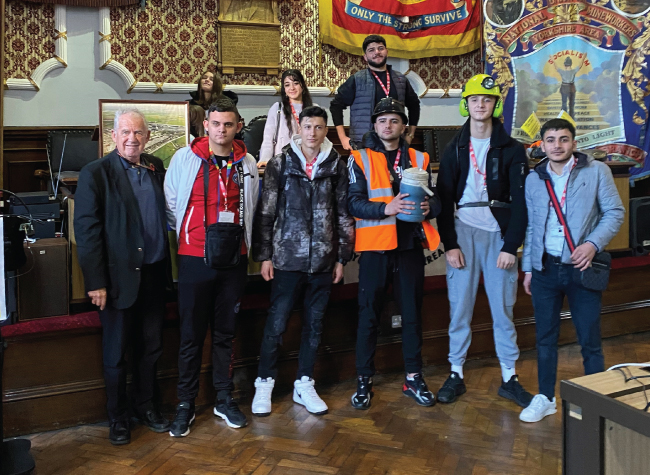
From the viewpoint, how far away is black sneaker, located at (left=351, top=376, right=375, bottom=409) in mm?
3250

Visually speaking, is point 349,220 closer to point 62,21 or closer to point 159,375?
point 159,375

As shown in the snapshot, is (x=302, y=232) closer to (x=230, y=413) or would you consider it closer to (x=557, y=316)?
(x=230, y=413)

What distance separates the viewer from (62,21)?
5.65 metres

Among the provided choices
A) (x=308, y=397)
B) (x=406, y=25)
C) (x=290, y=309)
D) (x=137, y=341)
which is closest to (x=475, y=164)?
(x=290, y=309)

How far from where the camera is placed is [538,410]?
120 inches

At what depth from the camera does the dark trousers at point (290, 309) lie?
3168 millimetres

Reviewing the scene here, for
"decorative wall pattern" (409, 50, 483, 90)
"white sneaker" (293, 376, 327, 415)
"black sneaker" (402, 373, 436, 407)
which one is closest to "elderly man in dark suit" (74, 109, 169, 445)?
"white sneaker" (293, 376, 327, 415)

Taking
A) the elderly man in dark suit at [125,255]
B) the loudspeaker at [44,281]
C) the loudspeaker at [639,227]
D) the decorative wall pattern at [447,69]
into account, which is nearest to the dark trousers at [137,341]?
the elderly man in dark suit at [125,255]

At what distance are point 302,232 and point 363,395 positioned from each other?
0.89 m

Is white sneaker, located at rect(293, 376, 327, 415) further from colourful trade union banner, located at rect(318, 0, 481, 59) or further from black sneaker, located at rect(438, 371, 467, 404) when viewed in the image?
colourful trade union banner, located at rect(318, 0, 481, 59)

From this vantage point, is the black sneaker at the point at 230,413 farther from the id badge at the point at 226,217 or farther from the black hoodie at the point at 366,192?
the black hoodie at the point at 366,192

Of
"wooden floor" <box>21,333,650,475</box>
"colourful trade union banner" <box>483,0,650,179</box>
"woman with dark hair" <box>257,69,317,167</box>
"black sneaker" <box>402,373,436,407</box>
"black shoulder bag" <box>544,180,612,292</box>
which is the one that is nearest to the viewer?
"wooden floor" <box>21,333,650,475</box>

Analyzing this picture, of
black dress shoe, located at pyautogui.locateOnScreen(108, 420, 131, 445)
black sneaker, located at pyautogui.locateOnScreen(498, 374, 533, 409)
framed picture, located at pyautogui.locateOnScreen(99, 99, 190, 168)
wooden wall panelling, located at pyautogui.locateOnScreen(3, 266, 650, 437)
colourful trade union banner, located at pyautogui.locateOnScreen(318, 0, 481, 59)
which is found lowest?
black dress shoe, located at pyautogui.locateOnScreen(108, 420, 131, 445)

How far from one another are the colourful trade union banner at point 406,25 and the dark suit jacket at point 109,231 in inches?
169
